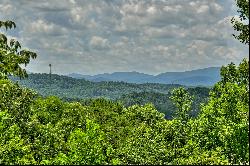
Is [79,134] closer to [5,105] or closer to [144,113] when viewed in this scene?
[5,105]

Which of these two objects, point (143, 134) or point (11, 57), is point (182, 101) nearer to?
point (143, 134)

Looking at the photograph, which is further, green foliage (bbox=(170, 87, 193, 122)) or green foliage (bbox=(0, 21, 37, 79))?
green foliage (bbox=(170, 87, 193, 122))

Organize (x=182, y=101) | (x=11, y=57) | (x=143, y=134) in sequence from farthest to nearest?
1. (x=182, y=101)
2. (x=143, y=134)
3. (x=11, y=57)

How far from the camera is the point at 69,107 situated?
9838cm

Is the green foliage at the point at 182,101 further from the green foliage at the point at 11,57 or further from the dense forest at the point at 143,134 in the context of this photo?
the green foliage at the point at 11,57

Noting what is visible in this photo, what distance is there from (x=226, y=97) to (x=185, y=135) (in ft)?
36.2

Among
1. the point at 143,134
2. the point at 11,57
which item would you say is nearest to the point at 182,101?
the point at 143,134

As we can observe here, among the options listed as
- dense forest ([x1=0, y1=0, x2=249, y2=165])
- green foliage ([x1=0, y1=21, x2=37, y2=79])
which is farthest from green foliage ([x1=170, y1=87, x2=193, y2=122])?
green foliage ([x1=0, y1=21, x2=37, y2=79])

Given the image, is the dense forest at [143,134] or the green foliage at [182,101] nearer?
the dense forest at [143,134]

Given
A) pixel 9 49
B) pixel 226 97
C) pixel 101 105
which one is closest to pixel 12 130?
pixel 9 49

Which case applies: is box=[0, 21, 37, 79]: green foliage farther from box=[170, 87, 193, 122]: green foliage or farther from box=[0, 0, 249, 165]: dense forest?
box=[170, 87, 193, 122]: green foliage

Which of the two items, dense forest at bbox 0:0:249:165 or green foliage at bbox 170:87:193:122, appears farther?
green foliage at bbox 170:87:193:122

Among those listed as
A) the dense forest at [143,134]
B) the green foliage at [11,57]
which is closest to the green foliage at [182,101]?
the dense forest at [143,134]

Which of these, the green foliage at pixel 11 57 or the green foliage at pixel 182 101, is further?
the green foliage at pixel 182 101
